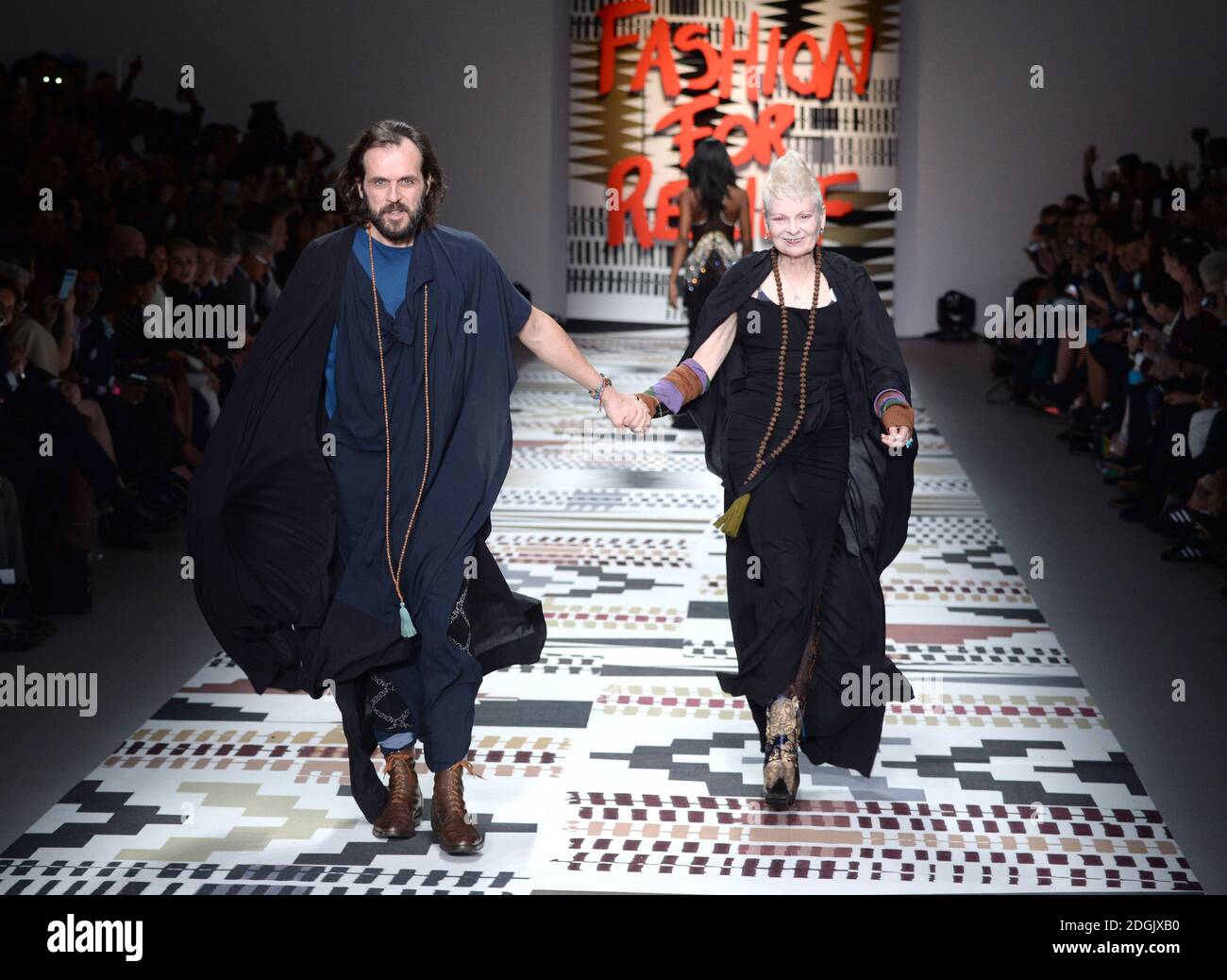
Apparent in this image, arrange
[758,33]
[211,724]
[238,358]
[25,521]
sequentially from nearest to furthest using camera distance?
[211,724]
[25,521]
[238,358]
[758,33]

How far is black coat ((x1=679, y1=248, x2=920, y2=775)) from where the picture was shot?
3.62m

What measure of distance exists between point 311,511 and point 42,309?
8.99 ft

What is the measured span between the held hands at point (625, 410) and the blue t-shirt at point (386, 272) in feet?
1.86

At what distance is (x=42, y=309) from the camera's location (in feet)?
18.2

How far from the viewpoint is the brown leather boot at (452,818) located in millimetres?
3236

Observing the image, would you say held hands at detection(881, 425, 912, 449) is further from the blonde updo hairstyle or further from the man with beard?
the man with beard

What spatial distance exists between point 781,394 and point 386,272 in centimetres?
94

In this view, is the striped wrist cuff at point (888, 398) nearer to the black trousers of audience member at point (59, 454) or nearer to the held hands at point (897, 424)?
the held hands at point (897, 424)

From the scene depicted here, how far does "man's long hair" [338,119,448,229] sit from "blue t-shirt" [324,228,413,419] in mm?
55

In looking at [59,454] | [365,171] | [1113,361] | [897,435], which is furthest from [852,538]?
[1113,361]

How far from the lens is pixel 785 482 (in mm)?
3643

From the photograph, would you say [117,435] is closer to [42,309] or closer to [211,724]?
[42,309]

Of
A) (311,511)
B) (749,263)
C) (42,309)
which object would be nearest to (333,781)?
(311,511)

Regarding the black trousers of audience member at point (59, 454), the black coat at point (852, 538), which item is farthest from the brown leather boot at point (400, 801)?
the black trousers of audience member at point (59, 454)
